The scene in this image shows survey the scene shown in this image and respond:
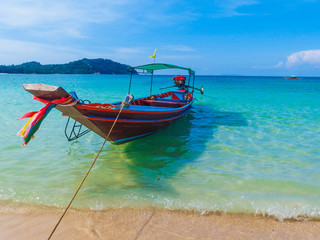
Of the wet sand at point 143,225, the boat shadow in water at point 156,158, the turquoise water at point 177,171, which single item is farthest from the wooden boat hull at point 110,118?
the wet sand at point 143,225

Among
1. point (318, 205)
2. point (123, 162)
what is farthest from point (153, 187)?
point (318, 205)

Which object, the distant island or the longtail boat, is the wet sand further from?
the distant island

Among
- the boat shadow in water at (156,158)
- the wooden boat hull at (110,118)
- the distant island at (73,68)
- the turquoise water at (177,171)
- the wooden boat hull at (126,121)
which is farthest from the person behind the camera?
the distant island at (73,68)

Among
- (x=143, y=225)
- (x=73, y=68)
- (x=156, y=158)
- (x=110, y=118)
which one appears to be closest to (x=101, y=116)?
(x=110, y=118)

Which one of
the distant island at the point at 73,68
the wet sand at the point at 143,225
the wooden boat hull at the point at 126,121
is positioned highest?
the distant island at the point at 73,68

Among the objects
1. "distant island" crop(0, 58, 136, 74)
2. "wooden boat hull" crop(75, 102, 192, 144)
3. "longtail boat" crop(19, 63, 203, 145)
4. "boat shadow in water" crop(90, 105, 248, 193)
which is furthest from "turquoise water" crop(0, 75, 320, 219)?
"distant island" crop(0, 58, 136, 74)

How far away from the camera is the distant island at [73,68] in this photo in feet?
442

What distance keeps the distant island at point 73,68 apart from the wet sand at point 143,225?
152650 millimetres

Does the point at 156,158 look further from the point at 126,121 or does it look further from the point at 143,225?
the point at 143,225

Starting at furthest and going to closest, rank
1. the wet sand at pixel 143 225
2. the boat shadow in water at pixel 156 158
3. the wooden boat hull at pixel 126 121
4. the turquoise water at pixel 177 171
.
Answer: the wooden boat hull at pixel 126 121
the boat shadow in water at pixel 156 158
the turquoise water at pixel 177 171
the wet sand at pixel 143 225

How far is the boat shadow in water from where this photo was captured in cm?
527

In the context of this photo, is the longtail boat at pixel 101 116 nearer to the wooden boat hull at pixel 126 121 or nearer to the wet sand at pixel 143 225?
the wooden boat hull at pixel 126 121

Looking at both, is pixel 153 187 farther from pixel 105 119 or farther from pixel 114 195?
pixel 105 119

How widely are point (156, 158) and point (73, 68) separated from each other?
172m
